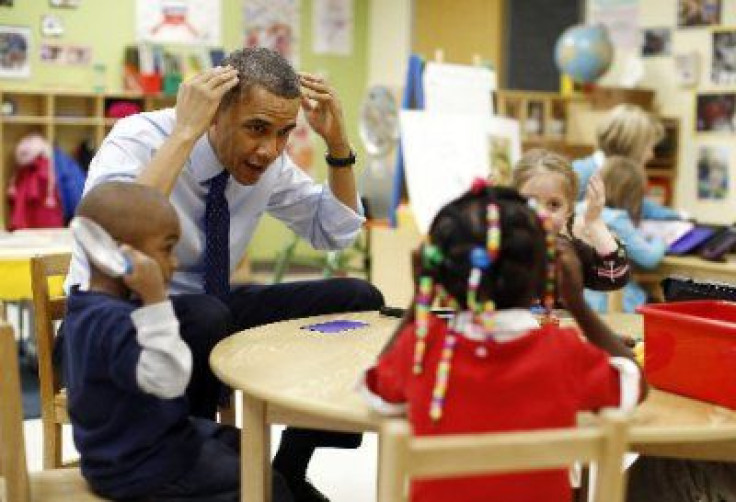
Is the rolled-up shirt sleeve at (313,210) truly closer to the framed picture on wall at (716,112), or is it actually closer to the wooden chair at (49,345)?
the wooden chair at (49,345)

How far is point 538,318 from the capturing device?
2.12m

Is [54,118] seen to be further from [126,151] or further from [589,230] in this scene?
[589,230]

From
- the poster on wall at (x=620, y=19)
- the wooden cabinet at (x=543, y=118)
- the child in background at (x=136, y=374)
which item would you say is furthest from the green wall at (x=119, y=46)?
the child in background at (x=136, y=374)

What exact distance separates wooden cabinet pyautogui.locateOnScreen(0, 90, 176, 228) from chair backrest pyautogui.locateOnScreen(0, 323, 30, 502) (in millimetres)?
5485

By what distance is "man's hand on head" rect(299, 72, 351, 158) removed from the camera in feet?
8.10

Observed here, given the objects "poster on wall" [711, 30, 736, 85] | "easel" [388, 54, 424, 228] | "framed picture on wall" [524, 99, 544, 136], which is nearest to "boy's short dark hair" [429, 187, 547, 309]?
"easel" [388, 54, 424, 228]

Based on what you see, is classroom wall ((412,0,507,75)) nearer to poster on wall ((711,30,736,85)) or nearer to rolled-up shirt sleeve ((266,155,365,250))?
poster on wall ((711,30,736,85))

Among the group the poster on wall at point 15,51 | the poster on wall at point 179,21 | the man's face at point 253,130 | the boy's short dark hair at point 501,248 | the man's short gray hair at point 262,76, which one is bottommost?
the boy's short dark hair at point 501,248

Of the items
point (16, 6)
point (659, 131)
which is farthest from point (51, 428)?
point (16, 6)

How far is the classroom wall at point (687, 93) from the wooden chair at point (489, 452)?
540cm

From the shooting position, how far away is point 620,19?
6910 millimetres

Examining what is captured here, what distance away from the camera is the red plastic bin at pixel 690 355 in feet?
5.34

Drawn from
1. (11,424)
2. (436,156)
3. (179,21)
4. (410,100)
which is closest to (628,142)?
(436,156)

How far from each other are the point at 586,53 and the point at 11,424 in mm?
5186
